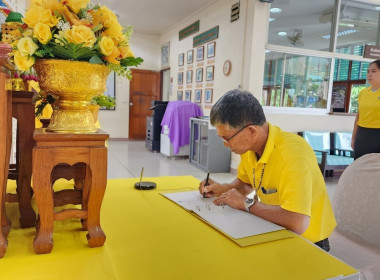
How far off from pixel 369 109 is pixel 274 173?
9.09 ft

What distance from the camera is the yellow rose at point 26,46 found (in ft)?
2.56

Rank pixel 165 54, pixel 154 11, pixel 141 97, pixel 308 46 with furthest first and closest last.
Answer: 1. pixel 141 97
2. pixel 165 54
3. pixel 154 11
4. pixel 308 46

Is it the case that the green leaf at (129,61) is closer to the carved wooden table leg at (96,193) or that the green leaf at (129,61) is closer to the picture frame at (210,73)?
the carved wooden table leg at (96,193)

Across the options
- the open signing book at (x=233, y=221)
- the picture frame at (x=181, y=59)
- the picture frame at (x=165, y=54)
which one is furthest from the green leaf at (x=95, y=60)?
the picture frame at (x=165, y=54)

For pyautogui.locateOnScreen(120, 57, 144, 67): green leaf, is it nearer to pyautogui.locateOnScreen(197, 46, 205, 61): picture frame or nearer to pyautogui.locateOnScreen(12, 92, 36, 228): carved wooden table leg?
pyautogui.locateOnScreen(12, 92, 36, 228): carved wooden table leg

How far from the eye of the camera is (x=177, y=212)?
1.19 metres

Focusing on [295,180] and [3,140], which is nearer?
[3,140]

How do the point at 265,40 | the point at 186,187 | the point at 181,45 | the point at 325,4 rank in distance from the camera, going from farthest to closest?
the point at 181,45 → the point at 325,4 → the point at 265,40 → the point at 186,187

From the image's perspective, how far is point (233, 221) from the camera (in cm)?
108

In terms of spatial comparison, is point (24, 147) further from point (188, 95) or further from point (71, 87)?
point (188, 95)

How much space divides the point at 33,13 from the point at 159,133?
6.46 meters

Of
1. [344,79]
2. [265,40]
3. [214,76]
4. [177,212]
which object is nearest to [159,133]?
[214,76]

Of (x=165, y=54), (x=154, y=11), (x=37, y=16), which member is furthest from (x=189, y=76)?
(x=37, y=16)

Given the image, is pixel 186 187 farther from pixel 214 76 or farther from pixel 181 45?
pixel 181 45
